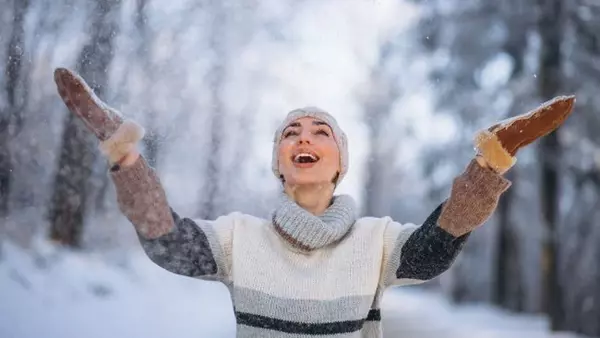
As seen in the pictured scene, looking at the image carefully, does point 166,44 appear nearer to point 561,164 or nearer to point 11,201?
point 11,201

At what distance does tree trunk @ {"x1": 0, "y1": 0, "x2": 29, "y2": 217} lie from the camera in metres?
1.65

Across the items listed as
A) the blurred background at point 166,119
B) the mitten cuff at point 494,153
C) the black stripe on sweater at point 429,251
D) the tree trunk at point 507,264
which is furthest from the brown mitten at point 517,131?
the tree trunk at point 507,264

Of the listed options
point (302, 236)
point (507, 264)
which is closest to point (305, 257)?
point (302, 236)

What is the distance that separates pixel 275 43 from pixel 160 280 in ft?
3.36

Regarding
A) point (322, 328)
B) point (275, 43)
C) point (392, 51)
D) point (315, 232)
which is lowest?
point (322, 328)

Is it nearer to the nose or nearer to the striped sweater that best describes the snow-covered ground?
the striped sweater

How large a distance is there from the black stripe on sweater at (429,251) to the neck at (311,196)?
0.18m

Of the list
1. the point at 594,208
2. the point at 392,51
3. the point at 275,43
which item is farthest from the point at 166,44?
the point at 594,208

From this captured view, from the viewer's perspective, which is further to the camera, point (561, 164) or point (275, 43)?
point (561, 164)

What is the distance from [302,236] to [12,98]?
114cm

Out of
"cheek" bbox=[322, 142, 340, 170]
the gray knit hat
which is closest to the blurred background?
the gray knit hat

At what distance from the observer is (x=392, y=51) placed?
3.59 m

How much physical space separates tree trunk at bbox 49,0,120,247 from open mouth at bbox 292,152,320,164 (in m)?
0.57

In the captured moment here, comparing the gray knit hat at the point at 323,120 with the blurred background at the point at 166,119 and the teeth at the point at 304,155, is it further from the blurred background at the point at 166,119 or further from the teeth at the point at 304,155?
the blurred background at the point at 166,119
